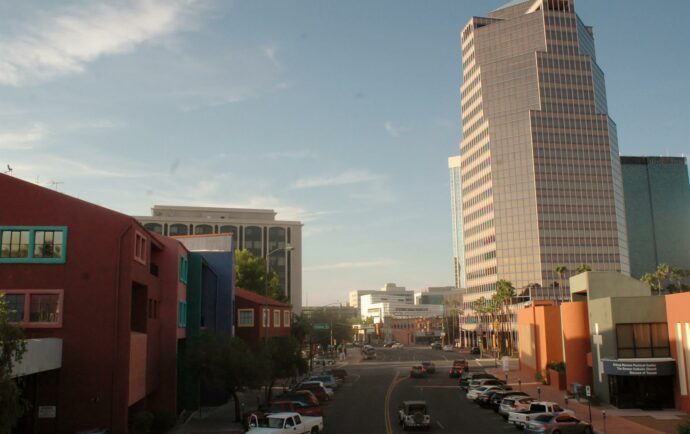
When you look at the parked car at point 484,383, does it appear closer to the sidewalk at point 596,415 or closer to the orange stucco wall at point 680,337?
the sidewalk at point 596,415

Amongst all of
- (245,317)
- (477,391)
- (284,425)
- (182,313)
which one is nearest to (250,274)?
(245,317)

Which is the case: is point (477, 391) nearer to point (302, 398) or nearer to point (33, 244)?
point (302, 398)

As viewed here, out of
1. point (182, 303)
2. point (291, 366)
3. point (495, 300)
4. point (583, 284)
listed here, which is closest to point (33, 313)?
point (182, 303)

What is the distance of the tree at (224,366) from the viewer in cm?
3791

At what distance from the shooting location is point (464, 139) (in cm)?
18050

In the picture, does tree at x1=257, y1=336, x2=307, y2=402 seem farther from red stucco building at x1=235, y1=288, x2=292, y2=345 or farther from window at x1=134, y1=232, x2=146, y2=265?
window at x1=134, y1=232, x2=146, y2=265

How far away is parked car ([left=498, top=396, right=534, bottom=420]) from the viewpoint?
38250 mm

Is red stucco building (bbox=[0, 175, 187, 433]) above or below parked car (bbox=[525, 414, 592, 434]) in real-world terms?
above

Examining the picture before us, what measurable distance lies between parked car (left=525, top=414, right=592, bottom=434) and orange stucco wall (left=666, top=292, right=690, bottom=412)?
10643 millimetres

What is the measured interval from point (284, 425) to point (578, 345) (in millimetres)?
32447

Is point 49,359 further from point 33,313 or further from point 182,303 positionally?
point 182,303

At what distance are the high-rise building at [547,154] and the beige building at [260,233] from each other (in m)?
50.4

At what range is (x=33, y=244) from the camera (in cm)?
3169

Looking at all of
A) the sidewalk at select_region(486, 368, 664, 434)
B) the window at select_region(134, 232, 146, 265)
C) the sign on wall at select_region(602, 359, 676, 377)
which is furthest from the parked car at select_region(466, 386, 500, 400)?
the window at select_region(134, 232, 146, 265)
